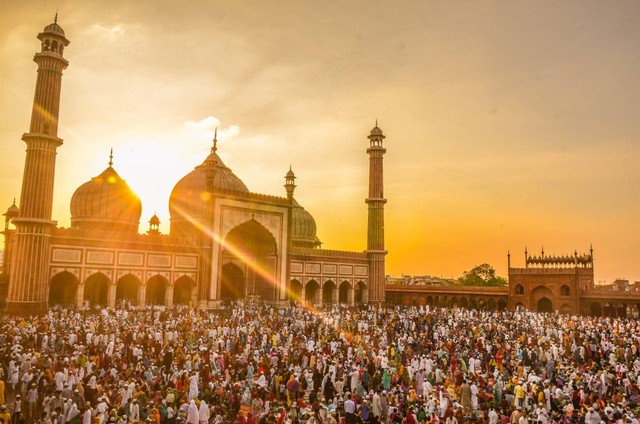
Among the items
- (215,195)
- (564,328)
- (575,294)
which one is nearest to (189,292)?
(215,195)

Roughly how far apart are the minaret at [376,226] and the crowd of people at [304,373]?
1776cm

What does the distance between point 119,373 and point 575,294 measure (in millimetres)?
33744

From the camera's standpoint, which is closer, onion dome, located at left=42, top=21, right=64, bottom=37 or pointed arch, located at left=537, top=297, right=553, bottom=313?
onion dome, located at left=42, top=21, right=64, bottom=37

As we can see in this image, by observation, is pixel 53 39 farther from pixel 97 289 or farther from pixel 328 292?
pixel 328 292

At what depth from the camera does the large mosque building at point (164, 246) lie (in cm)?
2602

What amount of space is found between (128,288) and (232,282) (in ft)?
25.3

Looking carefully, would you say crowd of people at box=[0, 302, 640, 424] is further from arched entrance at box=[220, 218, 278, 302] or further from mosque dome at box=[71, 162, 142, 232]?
mosque dome at box=[71, 162, 142, 232]

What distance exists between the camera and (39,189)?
85.3 feet

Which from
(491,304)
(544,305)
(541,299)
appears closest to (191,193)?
(491,304)

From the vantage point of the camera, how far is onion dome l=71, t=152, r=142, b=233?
1366 inches

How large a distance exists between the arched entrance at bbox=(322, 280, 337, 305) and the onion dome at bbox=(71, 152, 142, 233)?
15418 millimetres

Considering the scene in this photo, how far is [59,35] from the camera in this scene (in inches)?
1078

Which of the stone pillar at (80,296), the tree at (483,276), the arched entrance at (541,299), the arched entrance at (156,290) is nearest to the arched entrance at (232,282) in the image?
the arched entrance at (156,290)

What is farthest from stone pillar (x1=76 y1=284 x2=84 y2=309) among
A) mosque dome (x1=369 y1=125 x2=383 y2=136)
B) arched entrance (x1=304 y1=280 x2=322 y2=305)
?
mosque dome (x1=369 y1=125 x2=383 y2=136)
